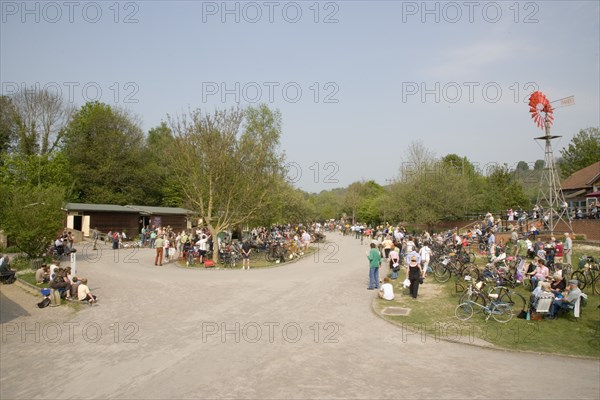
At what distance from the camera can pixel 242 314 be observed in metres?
12.4

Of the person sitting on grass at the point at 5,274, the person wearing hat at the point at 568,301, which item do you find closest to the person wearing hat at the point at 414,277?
the person wearing hat at the point at 568,301

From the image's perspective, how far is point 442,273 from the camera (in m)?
17.9

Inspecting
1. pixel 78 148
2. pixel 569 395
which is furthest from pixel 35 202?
pixel 78 148

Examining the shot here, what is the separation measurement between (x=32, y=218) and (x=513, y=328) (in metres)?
22.9

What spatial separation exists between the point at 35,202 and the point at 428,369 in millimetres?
23066

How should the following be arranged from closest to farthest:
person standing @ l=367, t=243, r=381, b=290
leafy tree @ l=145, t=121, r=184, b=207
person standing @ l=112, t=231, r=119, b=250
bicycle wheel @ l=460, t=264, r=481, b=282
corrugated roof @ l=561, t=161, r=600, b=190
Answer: person standing @ l=367, t=243, r=381, b=290
bicycle wheel @ l=460, t=264, r=481, b=282
person standing @ l=112, t=231, r=119, b=250
corrugated roof @ l=561, t=161, r=600, b=190
leafy tree @ l=145, t=121, r=184, b=207

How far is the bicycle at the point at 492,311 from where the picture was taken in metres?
11.7

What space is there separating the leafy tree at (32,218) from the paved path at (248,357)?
9168mm

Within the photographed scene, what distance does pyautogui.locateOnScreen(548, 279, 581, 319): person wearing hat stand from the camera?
449 inches

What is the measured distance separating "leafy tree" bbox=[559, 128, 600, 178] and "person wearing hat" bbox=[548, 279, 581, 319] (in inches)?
2363

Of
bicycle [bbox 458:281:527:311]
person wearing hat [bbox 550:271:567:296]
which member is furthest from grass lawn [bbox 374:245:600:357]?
person wearing hat [bbox 550:271:567:296]

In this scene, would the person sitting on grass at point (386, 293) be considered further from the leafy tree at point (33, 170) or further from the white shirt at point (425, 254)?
the leafy tree at point (33, 170)

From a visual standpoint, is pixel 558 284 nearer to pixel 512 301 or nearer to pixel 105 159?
pixel 512 301

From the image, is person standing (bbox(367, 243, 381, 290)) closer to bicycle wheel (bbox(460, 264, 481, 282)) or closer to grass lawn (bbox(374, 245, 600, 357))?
grass lawn (bbox(374, 245, 600, 357))
